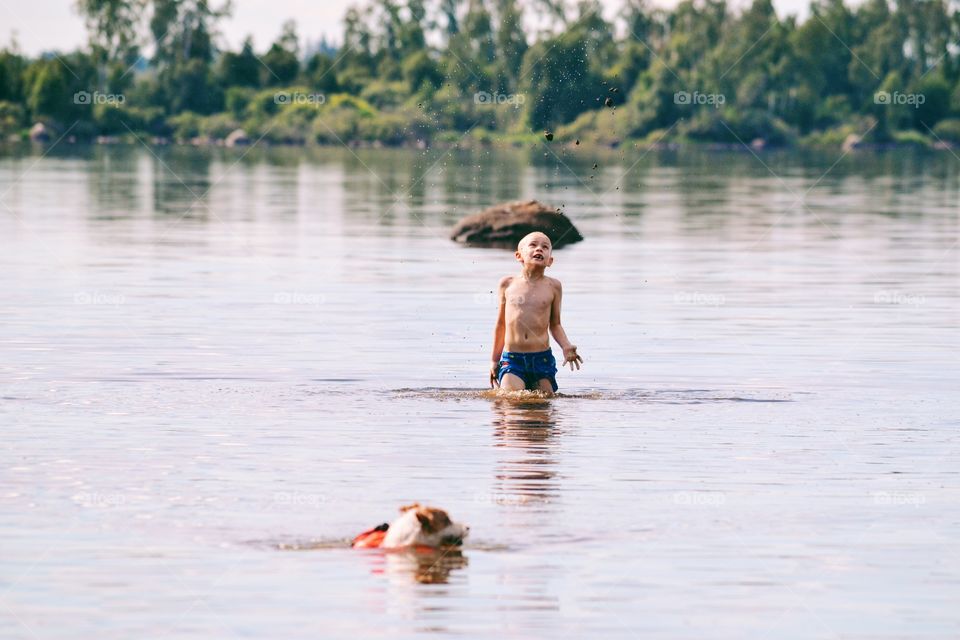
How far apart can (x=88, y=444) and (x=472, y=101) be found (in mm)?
167724

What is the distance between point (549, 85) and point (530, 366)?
142m

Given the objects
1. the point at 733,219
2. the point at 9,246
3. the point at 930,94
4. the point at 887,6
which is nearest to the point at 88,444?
the point at 9,246

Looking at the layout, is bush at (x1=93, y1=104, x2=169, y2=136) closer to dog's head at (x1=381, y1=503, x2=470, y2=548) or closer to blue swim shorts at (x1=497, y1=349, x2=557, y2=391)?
blue swim shorts at (x1=497, y1=349, x2=557, y2=391)

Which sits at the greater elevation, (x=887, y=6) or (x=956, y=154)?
(x=887, y=6)

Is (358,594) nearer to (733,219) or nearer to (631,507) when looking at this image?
(631,507)

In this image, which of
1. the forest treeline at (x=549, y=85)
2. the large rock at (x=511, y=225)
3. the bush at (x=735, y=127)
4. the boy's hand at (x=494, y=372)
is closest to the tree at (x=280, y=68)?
→ the forest treeline at (x=549, y=85)

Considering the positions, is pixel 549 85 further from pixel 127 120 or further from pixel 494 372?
pixel 494 372

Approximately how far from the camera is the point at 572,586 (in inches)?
485
